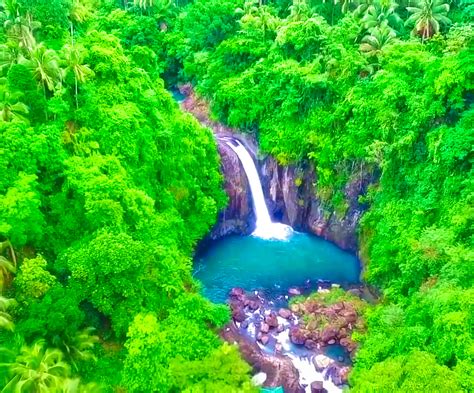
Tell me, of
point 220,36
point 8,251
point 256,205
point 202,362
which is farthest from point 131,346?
point 220,36

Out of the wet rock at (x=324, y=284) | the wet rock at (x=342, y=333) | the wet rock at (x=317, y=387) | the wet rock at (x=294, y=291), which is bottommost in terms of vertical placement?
the wet rock at (x=317, y=387)

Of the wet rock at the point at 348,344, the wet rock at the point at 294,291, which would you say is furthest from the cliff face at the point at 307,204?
the wet rock at the point at 348,344

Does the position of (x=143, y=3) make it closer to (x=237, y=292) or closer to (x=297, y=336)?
(x=237, y=292)

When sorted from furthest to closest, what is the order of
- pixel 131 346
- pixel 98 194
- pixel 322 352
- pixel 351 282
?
1. pixel 351 282
2. pixel 322 352
3. pixel 98 194
4. pixel 131 346

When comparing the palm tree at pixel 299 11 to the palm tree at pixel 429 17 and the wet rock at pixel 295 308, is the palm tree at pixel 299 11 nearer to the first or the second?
the palm tree at pixel 429 17

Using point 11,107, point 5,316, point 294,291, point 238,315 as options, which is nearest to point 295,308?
point 294,291

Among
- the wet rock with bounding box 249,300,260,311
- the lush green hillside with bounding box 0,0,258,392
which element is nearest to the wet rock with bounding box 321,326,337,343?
the wet rock with bounding box 249,300,260,311

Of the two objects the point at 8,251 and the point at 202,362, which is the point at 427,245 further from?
the point at 8,251
